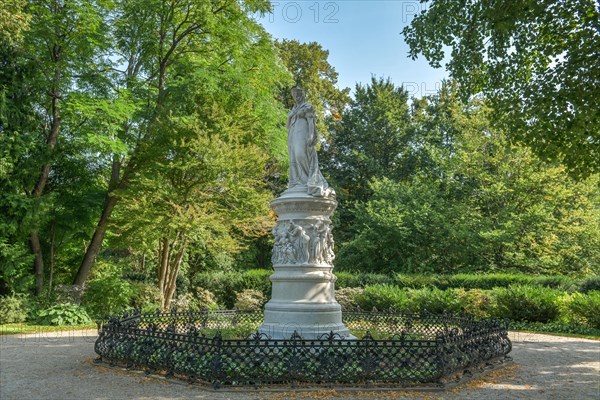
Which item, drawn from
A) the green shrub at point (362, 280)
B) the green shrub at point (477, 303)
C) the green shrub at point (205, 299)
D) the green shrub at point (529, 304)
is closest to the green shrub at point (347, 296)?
the green shrub at point (362, 280)

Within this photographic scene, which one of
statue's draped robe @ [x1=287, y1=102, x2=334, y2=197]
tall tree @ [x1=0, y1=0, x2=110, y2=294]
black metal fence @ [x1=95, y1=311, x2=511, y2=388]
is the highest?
tall tree @ [x1=0, y1=0, x2=110, y2=294]

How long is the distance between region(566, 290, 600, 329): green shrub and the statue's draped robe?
37.8 feet

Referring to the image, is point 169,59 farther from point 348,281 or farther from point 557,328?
point 557,328

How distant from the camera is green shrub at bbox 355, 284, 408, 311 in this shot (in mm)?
20156

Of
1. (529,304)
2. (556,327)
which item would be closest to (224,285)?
(529,304)

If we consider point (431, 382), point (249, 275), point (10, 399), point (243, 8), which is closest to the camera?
point (10, 399)

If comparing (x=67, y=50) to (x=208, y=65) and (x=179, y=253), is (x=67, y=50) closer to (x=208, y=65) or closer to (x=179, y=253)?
(x=208, y=65)

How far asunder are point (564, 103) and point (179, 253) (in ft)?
51.8

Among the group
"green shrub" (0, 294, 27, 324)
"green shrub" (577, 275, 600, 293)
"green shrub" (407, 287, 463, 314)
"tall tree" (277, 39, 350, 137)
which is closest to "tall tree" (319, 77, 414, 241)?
"tall tree" (277, 39, 350, 137)

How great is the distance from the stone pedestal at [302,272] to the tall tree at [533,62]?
16.2 ft

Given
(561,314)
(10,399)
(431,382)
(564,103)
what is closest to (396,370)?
(431,382)

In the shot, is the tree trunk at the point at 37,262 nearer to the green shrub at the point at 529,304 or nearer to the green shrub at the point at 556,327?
the green shrub at the point at 529,304

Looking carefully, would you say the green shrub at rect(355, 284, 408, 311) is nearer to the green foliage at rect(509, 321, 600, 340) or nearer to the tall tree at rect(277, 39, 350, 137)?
the green foliage at rect(509, 321, 600, 340)

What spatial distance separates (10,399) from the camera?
6.90 meters
